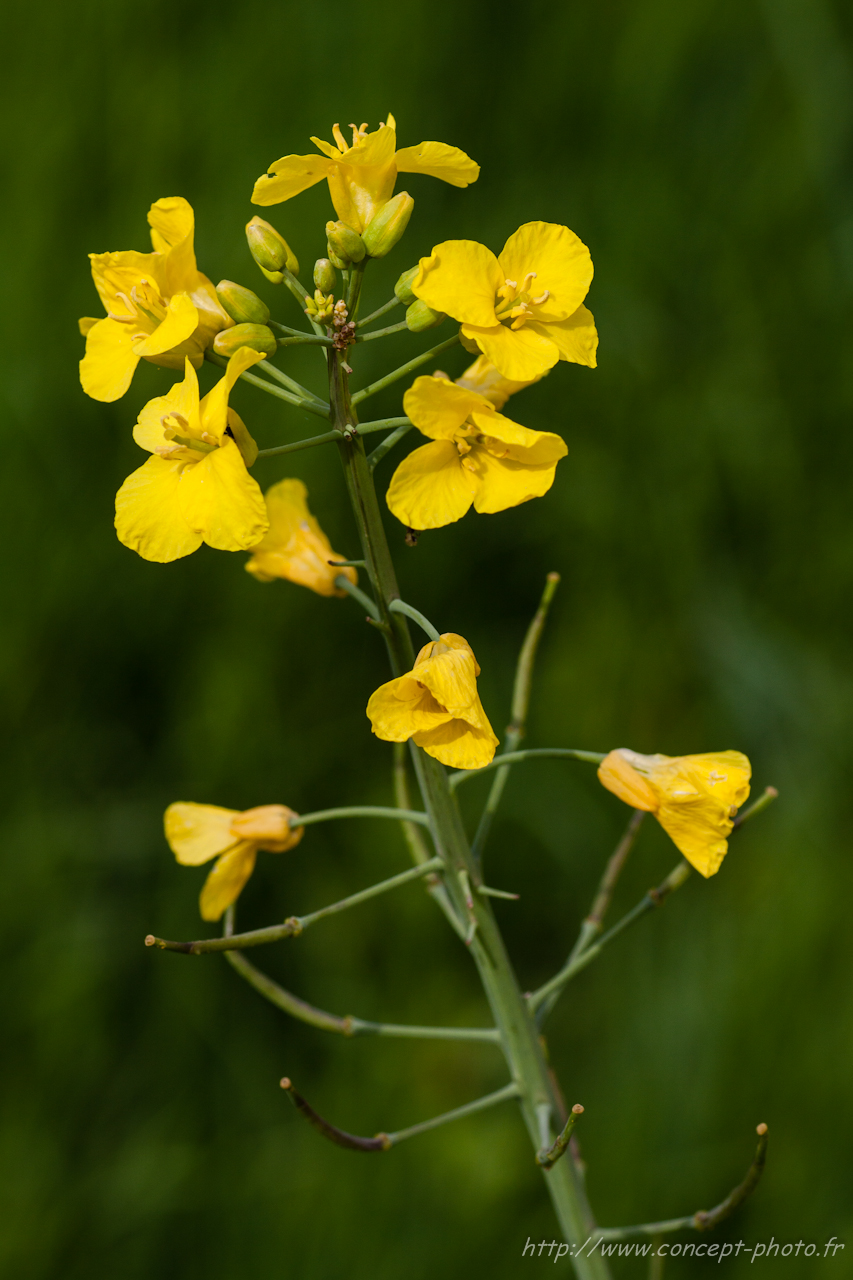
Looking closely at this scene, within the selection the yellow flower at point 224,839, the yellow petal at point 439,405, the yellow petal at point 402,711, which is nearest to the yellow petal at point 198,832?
the yellow flower at point 224,839

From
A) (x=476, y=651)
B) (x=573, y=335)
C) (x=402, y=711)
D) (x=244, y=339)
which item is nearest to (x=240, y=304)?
(x=244, y=339)

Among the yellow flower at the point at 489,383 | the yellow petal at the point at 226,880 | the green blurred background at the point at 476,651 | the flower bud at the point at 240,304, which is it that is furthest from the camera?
the green blurred background at the point at 476,651

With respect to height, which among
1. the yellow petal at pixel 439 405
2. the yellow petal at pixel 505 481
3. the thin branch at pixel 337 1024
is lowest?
the thin branch at pixel 337 1024

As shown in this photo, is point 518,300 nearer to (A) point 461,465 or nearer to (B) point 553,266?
(B) point 553,266

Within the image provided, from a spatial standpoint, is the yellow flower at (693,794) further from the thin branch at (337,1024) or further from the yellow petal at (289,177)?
the yellow petal at (289,177)

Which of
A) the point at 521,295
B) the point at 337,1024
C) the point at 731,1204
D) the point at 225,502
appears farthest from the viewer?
the point at 337,1024

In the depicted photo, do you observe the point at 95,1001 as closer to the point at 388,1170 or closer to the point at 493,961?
the point at 388,1170
